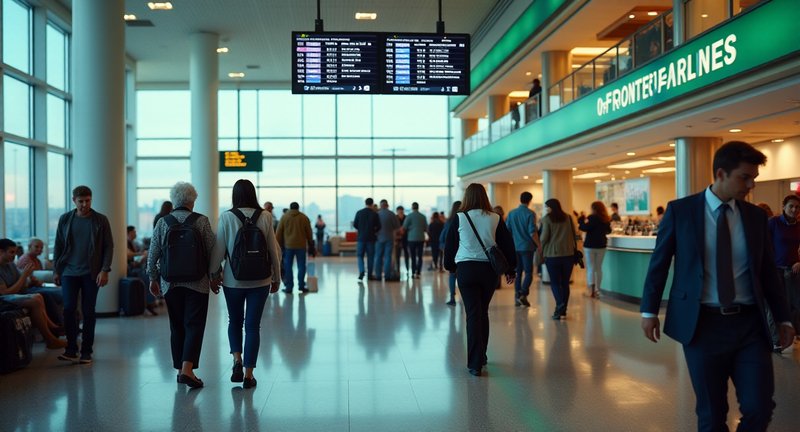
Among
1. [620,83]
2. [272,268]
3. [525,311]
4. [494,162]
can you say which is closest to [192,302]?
[272,268]

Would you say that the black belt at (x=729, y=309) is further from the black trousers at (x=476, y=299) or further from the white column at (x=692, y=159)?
the white column at (x=692, y=159)

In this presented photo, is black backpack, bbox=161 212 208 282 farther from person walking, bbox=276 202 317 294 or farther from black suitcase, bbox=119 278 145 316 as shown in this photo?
person walking, bbox=276 202 317 294

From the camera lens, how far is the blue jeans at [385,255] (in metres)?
16.0

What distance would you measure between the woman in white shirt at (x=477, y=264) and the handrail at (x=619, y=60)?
16.6 feet

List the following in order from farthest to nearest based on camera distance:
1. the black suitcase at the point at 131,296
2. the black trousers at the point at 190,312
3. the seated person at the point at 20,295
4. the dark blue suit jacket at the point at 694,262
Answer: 1. the black suitcase at the point at 131,296
2. the seated person at the point at 20,295
3. the black trousers at the point at 190,312
4. the dark blue suit jacket at the point at 694,262

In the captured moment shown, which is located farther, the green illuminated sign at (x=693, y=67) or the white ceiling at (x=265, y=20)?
the white ceiling at (x=265, y=20)

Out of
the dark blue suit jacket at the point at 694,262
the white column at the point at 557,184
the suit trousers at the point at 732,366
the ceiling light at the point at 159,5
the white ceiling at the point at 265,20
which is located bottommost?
the suit trousers at the point at 732,366

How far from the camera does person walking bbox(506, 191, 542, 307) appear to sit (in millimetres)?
11031

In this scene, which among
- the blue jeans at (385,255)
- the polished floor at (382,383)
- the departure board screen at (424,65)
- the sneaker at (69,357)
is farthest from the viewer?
the blue jeans at (385,255)

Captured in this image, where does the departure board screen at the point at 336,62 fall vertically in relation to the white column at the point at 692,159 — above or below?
above

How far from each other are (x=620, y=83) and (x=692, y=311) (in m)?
8.65

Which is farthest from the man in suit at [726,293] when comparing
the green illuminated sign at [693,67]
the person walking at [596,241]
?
the person walking at [596,241]

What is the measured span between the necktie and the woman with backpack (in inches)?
137

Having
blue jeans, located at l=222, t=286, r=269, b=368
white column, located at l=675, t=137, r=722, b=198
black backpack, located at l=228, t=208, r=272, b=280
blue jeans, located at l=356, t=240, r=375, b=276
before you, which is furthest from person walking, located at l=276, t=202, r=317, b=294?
black backpack, located at l=228, t=208, r=272, b=280
